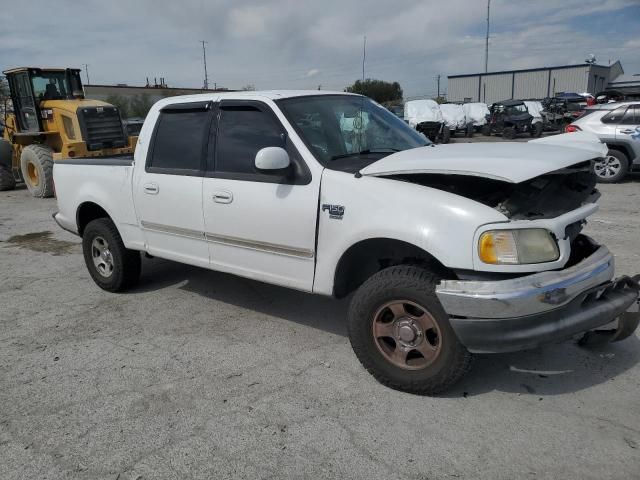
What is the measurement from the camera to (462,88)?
5584cm

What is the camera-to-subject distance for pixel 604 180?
1147 cm

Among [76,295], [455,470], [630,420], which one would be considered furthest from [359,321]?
[76,295]

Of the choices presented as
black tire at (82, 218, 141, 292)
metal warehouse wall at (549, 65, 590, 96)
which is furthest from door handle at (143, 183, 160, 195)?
metal warehouse wall at (549, 65, 590, 96)

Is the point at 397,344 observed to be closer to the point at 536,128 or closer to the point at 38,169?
the point at 38,169

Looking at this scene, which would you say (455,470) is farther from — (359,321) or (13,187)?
(13,187)

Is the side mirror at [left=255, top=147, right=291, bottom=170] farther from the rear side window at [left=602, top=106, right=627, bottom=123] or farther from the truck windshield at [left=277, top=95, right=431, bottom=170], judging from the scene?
the rear side window at [left=602, top=106, right=627, bottom=123]

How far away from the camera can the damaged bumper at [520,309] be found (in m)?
2.89

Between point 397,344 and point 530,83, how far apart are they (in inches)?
2187

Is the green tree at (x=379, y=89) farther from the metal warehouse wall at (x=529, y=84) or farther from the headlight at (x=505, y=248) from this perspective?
the headlight at (x=505, y=248)

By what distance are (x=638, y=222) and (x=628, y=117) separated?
431cm

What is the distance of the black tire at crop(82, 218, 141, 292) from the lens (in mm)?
5289

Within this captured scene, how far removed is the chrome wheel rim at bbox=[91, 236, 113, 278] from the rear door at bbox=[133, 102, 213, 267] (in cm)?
81

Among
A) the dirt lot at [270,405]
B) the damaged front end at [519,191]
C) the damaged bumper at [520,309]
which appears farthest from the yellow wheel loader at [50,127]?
the damaged bumper at [520,309]

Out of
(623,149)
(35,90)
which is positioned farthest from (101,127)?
(623,149)
